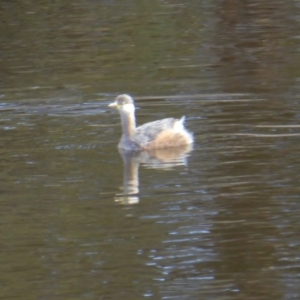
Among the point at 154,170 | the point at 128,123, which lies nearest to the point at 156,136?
the point at 128,123

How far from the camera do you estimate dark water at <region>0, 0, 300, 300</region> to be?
7285 mm

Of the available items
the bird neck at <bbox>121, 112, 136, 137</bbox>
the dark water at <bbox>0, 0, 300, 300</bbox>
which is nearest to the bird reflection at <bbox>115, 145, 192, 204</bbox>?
the dark water at <bbox>0, 0, 300, 300</bbox>

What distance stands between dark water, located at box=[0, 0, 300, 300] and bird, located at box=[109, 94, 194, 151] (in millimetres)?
192

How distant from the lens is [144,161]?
423 inches

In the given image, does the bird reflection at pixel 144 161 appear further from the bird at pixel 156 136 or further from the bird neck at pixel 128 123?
the bird neck at pixel 128 123

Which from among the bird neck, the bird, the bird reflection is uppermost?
the bird neck

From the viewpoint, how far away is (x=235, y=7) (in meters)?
20.8

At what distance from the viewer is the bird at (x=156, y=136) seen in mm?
11055

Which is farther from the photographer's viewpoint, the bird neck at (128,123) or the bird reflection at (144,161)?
the bird neck at (128,123)

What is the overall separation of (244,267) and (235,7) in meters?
14.0

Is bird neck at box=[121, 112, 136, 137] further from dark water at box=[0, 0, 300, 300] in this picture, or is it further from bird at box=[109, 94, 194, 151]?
dark water at box=[0, 0, 300, 300]

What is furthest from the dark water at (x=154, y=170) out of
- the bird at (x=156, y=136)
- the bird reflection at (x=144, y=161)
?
the bird at (x=156, y=136)

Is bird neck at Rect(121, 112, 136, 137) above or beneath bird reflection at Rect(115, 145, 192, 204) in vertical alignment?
above

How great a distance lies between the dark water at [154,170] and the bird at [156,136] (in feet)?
0.63
